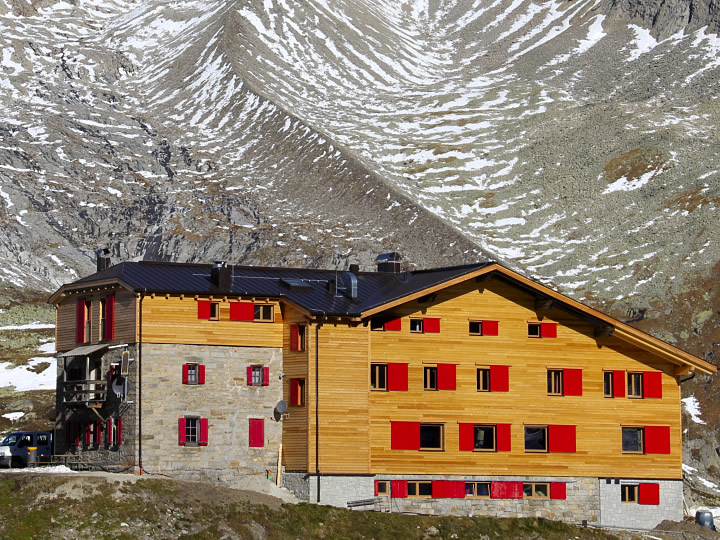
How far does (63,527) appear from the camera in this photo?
152 feet

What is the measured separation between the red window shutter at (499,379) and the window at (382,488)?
279 inches

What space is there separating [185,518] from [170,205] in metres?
146

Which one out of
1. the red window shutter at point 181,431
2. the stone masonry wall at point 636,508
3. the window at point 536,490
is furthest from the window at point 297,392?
the stone masonry wall at point 636,508

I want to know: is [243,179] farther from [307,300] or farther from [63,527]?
[63,527]

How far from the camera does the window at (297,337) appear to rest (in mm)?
59188

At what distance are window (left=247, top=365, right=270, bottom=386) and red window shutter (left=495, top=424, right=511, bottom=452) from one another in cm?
1133

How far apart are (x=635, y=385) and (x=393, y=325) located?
13.1m

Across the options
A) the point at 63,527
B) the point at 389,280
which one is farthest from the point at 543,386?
the point at 63,527

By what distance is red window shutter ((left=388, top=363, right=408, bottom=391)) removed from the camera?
59.9 m

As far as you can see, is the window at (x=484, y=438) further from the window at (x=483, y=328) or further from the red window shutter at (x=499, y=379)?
the window at (x=483, y=328)

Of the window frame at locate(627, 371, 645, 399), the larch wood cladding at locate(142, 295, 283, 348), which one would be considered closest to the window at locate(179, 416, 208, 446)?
the larch wood cladding at locate(142, 295, 283, 348)

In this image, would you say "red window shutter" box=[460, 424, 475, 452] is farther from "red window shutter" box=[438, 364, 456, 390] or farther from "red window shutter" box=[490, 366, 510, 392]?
"red window shutter" box=[490, 366, 510, 392]

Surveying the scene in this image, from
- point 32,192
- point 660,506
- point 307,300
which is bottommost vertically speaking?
point 660,506

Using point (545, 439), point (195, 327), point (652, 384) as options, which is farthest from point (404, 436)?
point (652, 384)
